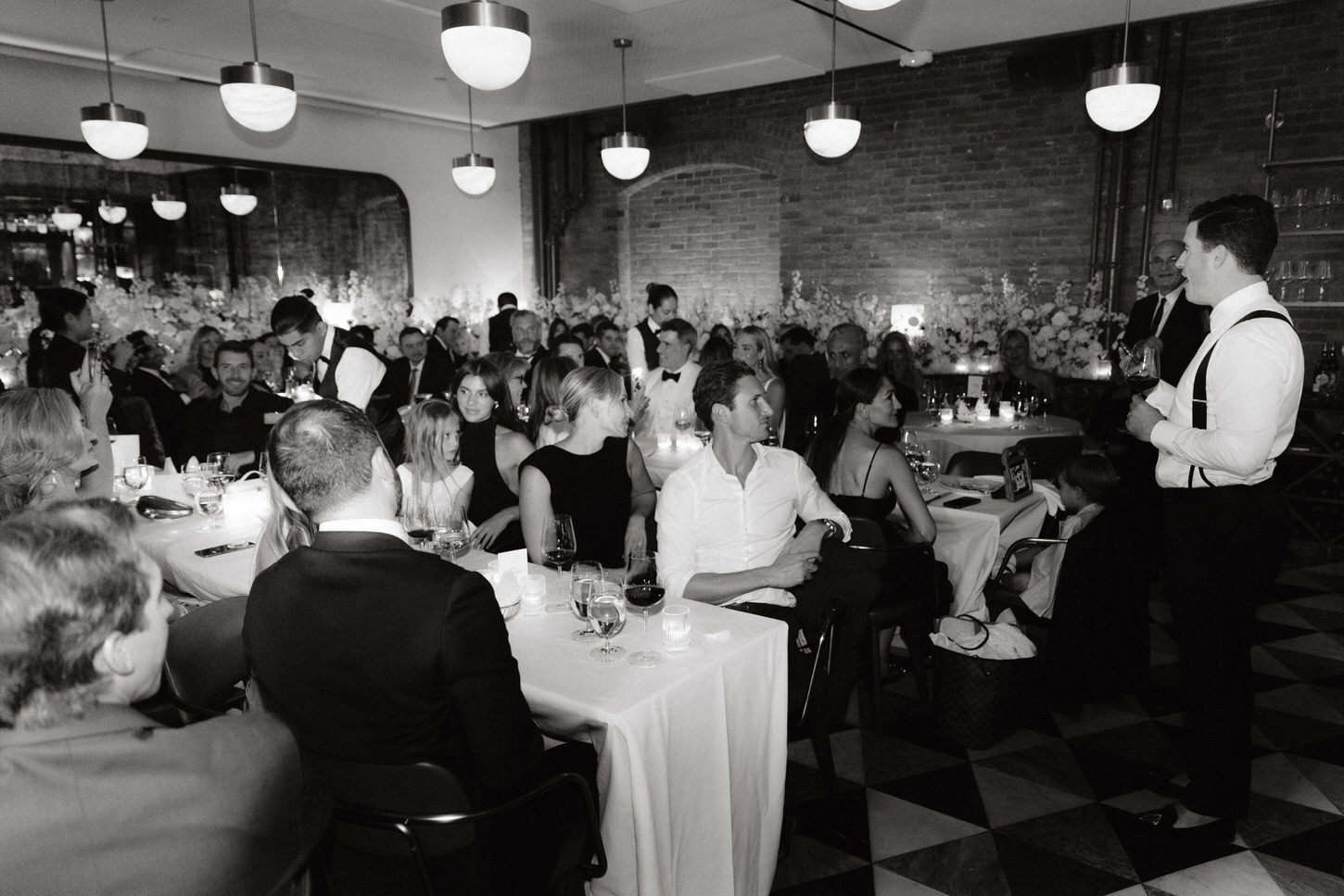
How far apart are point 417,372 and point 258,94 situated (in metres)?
4.48

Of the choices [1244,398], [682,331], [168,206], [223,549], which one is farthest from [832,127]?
[168,206]

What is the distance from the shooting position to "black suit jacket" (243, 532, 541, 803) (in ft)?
4.92

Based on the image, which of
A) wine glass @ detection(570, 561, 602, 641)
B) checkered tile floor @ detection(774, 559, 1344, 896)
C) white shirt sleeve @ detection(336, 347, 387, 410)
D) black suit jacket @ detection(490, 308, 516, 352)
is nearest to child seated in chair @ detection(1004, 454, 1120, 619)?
checkered tile floor @ detection(774, 559, 1344, 896)

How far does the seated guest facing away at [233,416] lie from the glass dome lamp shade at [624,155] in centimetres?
350

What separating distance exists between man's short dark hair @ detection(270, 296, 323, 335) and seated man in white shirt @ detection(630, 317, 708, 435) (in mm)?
1946

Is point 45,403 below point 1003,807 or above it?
above

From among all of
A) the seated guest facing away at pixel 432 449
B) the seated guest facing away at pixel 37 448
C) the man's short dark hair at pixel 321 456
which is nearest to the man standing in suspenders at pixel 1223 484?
the man's short dark hair at pixel 321 456

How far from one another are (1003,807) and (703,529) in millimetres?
1319

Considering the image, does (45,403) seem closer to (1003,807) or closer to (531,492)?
(531,492)

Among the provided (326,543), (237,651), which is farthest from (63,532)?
(237,651)

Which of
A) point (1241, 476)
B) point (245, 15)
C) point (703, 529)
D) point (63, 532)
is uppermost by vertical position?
point (245, 15)

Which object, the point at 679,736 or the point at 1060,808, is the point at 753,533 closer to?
the point at 679,736

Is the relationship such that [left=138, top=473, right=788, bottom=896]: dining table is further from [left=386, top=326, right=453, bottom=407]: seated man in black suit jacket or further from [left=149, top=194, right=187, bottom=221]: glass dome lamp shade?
[left=149, top=194, right=187, bottom=221]: glass dome lamp shade

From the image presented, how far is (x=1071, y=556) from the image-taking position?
331 cm
